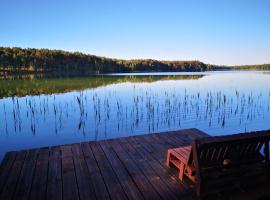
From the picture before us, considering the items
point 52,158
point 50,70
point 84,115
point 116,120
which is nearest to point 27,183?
point 52,158

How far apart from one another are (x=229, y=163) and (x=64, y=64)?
3070 inches

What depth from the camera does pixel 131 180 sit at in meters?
3.89

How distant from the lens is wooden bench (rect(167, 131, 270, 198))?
3092 mm

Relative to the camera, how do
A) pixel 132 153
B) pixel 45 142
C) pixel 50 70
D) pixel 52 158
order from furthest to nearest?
pixel 50 70
pixel 45 142
pixel 132 153
pixel 52 158

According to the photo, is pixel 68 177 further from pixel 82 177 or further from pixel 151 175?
pixel 151 175

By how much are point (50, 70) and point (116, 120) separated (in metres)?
67.4

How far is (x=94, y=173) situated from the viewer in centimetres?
416

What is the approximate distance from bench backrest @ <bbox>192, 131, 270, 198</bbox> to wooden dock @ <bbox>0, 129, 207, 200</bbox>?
570mm

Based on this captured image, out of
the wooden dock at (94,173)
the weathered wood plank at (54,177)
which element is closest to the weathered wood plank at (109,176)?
the wooden dock at (94,173)

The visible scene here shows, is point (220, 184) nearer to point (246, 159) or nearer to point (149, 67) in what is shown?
point (246, 159)

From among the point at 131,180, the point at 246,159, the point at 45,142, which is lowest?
the point at 45,142

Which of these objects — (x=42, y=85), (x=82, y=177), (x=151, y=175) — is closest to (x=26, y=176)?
(x=82, y=177)

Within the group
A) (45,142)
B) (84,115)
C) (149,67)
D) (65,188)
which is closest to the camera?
(65,188)

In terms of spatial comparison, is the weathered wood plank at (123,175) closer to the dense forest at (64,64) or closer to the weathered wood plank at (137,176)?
the weathered wood plank at (137,176)
